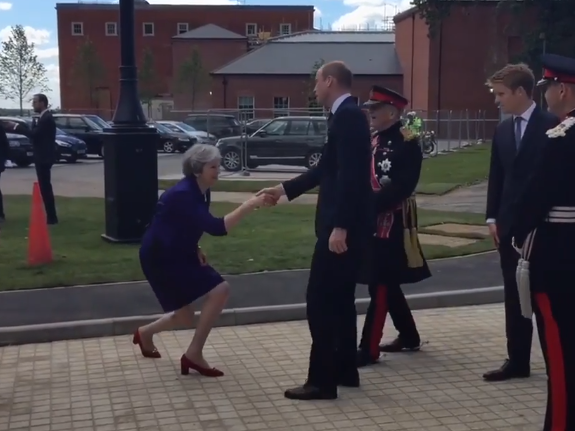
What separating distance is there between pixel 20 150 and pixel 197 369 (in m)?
25.8

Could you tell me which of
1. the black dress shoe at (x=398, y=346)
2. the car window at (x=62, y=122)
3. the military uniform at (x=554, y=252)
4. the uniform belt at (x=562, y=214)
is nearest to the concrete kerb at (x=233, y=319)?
the black dress shoe at (x=398, y=346)

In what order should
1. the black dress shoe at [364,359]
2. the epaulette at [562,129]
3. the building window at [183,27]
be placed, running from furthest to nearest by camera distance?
the building window at [183,27] < the black dress shoe at [364,359] < the epaulette at [562,129]

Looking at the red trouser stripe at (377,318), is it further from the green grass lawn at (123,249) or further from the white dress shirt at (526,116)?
the green grass lawn at (123,249)

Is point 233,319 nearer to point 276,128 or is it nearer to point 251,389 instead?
point 251,389

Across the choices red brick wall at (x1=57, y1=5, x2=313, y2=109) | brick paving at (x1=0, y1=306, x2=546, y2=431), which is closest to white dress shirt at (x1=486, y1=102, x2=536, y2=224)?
brick paving at (x1=0, y1=306, x2=546, y2=431)

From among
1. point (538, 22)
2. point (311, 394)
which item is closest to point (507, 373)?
point (311, 394)

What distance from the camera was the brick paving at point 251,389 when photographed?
17.2 ft

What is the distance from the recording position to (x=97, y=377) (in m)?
6.21

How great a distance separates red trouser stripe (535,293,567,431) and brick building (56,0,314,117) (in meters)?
67.7

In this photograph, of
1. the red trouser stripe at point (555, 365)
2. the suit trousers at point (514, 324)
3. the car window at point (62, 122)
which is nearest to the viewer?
the red trouser stripe at point (555, 365)

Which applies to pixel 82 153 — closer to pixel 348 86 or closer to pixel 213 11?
pixel 348 86

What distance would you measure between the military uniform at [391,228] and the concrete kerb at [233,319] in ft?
4.86

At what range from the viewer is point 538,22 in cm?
4581

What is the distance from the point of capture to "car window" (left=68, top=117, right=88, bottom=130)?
3612 centimetres
